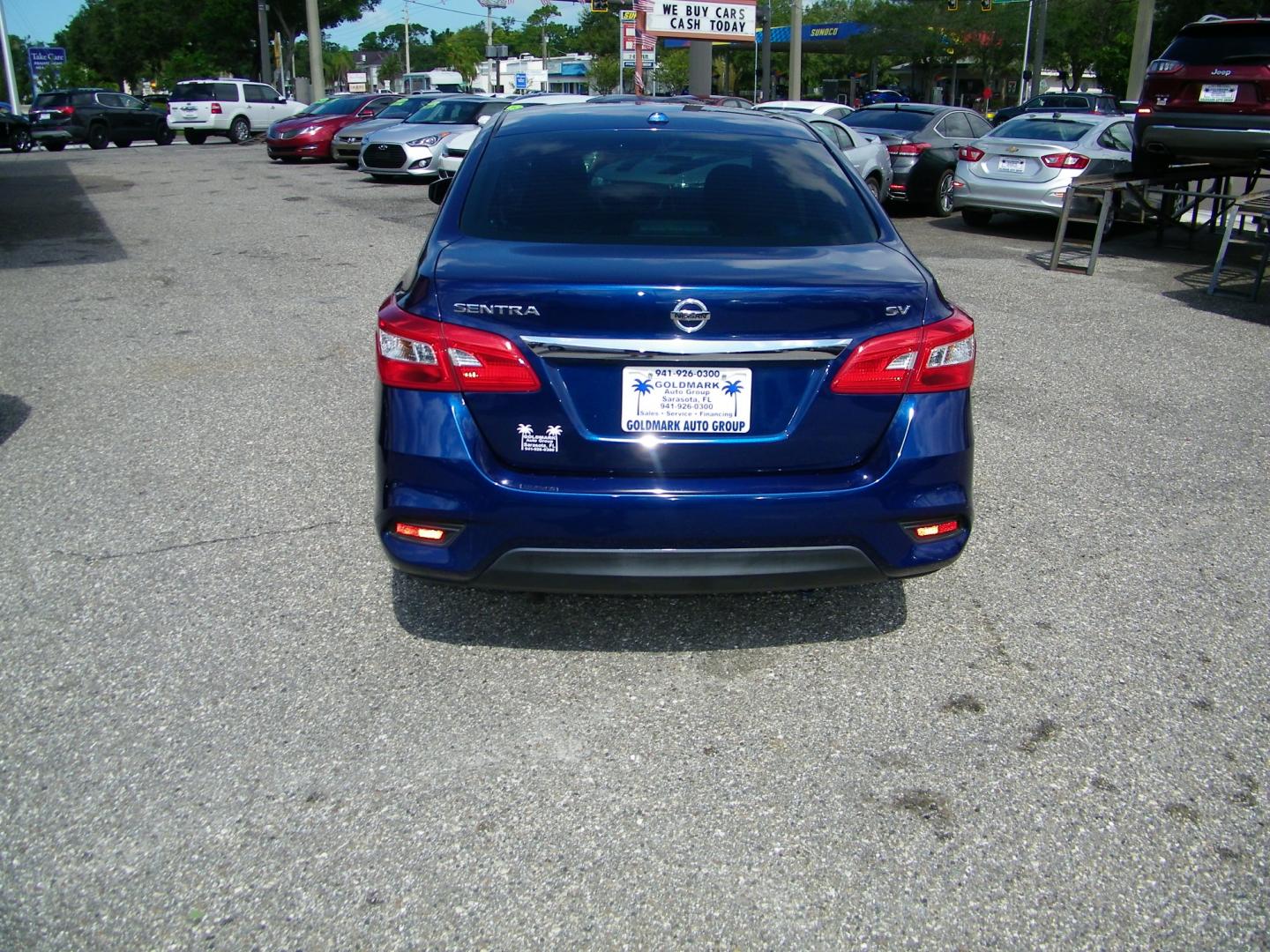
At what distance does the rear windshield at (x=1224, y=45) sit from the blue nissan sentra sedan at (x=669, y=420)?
9.54 m

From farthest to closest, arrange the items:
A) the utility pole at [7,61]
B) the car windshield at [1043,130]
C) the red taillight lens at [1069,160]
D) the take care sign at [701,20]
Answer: the utility pole at [7,61], the take care sign at [701,20], the car windshield at [1043,130], the red taillight lens at [1069,160]

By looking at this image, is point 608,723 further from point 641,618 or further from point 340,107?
point 340,107

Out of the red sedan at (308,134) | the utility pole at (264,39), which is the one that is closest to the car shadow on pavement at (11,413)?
the red sedan at (308,134)

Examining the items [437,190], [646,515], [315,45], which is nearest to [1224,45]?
[437,190]

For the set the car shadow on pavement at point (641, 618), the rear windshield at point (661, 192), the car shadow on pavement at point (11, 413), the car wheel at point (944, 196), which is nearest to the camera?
the rear windshield at point (661, 192)

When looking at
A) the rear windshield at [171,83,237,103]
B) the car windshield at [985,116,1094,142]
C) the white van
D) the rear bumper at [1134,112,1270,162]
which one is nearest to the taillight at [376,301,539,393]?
the rear bumper at [1134,112,1270,162]

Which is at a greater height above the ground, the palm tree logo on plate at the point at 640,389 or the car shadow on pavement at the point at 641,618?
the palm tree logo on plate at the point at 640,389

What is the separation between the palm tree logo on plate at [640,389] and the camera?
10.3ft

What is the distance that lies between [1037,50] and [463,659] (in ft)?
147

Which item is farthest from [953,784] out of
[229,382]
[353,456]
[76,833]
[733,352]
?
[229,382]

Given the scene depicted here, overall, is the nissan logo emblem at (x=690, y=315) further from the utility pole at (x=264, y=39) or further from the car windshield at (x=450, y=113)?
the utility pole at (x=264, y=39)

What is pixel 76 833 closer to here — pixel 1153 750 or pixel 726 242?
pixel 726 242

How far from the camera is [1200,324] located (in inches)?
364

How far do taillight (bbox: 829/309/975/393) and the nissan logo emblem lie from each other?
1.38 ft
